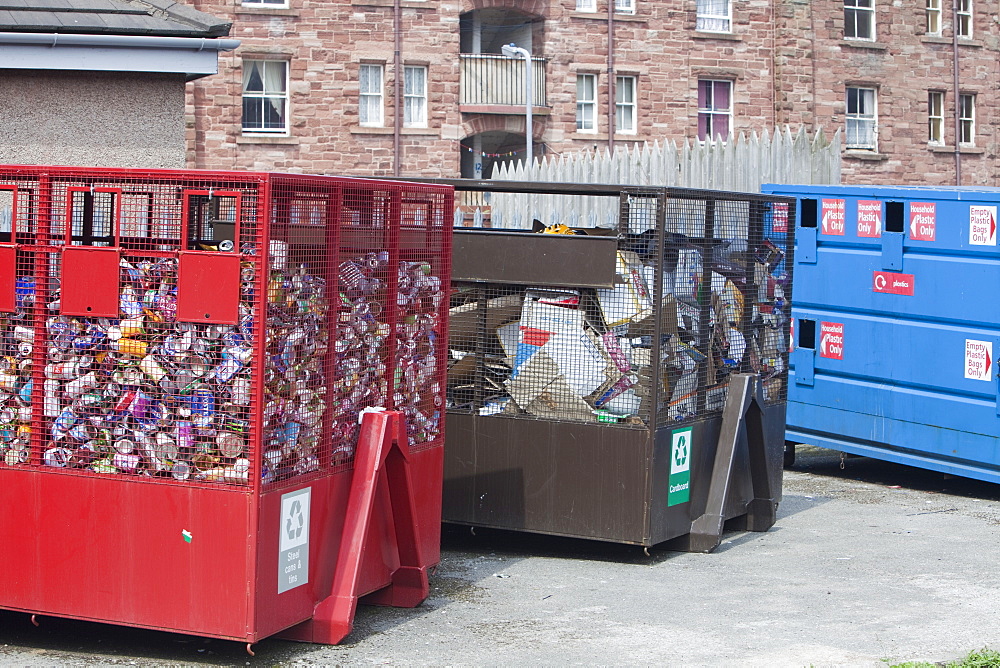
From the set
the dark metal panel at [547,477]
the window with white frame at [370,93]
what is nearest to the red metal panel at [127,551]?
the dark metal panel at [547,477]

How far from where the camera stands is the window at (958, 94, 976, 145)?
134 ft

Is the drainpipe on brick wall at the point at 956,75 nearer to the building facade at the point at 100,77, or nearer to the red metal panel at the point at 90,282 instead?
the building facade at the point at 100,77

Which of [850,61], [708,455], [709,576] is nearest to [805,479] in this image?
[708,455]

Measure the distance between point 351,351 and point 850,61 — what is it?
114 ft

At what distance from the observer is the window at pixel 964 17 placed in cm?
4062

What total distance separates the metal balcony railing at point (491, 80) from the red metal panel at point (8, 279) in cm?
2894

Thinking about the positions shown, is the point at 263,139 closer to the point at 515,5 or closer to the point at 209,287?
the point at 515,5

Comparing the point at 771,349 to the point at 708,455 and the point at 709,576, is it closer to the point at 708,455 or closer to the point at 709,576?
the point at 708,455

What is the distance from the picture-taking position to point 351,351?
6.10 metres

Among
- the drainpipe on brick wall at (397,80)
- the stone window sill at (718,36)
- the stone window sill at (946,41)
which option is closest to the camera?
the drainpipe on brick wall at (397,80)

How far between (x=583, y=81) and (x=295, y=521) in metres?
30.8

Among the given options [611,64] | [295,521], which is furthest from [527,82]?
[295,521]

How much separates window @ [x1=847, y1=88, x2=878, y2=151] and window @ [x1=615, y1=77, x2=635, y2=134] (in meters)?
6.79

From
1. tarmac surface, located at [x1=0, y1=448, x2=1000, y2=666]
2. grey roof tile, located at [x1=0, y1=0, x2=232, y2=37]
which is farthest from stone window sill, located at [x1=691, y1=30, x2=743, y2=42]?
tarmac surface, located at [x1=0, y1=448, x2=1000, y2=666]
